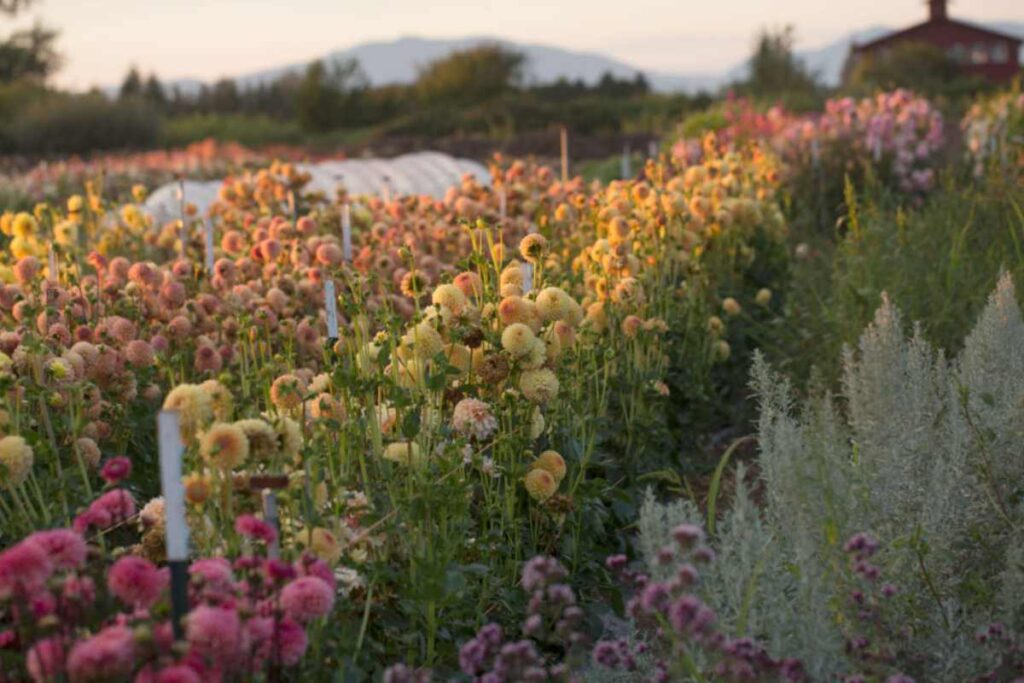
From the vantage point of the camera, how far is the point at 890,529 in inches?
104

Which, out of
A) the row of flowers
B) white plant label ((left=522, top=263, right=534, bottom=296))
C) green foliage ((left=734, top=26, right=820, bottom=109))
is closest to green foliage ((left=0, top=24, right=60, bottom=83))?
green foliage ((left=734, top=26, right=820, bottom=109))

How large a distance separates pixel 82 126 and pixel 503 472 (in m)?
22.3

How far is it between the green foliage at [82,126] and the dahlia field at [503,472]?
62.5 ft

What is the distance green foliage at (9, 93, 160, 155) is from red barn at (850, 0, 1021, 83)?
109ft

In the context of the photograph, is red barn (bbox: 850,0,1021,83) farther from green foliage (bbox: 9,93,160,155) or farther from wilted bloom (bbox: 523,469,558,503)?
wilted bloom (bbox: 523,469,558,503)

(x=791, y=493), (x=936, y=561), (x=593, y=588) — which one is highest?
(x=791, y=493)

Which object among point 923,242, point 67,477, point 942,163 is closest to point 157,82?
point 942,163

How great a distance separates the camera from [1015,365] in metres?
3.25

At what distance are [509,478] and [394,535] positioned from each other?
0.63 m

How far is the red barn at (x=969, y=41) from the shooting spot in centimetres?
4973

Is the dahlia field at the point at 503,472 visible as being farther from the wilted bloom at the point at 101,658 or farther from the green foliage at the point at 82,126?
the green foliage at the point at 82,126

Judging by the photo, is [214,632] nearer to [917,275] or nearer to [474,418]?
[474,418]

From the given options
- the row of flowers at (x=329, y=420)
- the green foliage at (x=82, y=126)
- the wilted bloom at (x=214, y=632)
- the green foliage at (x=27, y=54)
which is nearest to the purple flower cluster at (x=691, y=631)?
the row of flowers at (x=329, y=420)

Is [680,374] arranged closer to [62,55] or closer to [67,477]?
[67,477]
